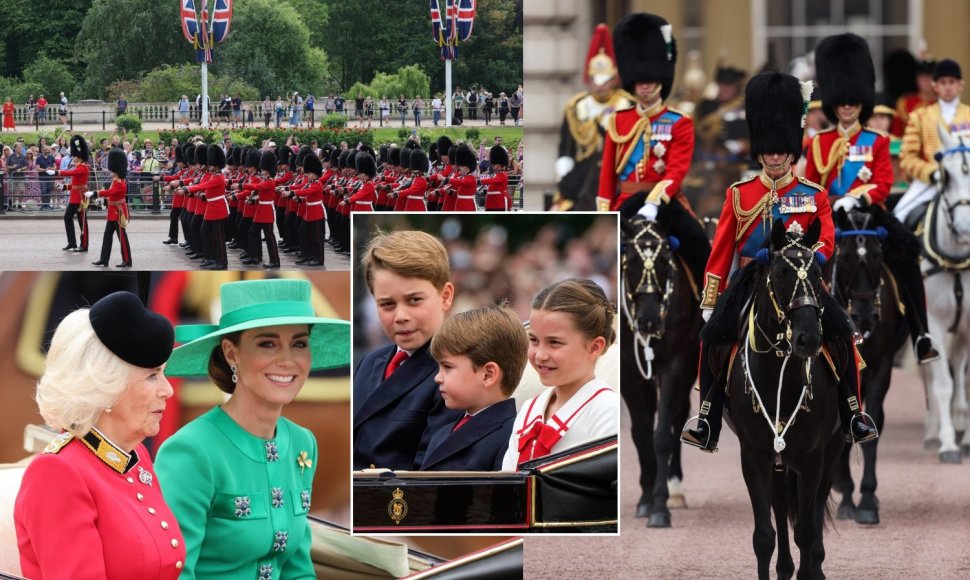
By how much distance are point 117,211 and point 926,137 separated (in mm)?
5051

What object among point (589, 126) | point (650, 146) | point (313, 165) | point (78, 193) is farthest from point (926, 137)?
point (78, 193)

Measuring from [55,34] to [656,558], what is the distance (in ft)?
11.8

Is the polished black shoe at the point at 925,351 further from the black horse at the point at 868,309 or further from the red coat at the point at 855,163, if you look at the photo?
the red coat at the point at 855,163

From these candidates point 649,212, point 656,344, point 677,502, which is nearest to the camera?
point 649,212

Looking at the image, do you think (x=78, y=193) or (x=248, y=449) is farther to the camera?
(x=78, y=193)

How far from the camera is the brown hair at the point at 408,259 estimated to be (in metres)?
5.21

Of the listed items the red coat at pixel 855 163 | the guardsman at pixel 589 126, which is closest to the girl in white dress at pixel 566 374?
the red coat at pixel 855 163

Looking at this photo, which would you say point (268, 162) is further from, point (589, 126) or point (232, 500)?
point (232, 500)

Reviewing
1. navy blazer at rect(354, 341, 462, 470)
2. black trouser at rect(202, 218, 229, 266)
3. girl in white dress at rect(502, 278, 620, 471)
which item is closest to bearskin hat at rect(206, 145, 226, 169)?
black trouser at rect(202, 218, 229, 266)

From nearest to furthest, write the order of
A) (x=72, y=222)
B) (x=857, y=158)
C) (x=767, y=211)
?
(x=767, y=211)
(x=857, y=158)
(x=72, y=222)

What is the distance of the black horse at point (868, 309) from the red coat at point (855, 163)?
152mm

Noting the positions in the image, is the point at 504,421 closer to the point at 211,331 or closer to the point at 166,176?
the point at 211,331

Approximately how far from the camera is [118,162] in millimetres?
8992

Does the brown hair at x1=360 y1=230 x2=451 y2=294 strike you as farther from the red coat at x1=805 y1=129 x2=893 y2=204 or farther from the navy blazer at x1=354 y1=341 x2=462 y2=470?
the red coat at x1=805 y1=129 x2=893 y2=204
